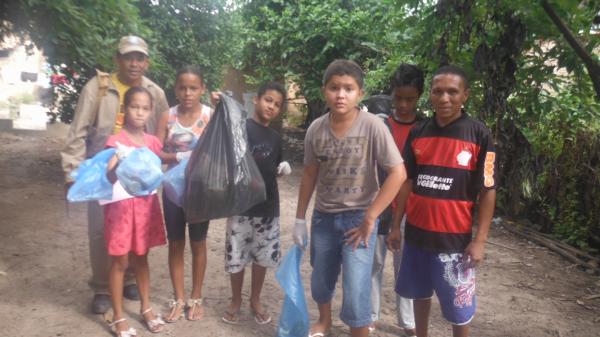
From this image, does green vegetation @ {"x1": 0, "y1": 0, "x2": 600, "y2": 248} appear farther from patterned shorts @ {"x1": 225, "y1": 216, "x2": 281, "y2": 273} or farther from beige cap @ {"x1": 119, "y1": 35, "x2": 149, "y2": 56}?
patterned shorts @ {"x1": 225, "y1": 216, "x2": 281, "y2": 273}

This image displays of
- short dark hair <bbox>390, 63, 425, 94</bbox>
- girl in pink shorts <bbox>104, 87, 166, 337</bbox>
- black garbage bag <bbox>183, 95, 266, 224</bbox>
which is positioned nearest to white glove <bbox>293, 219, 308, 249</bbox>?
black garbage bag <bbox>183, 95, 266, 224</bbox>

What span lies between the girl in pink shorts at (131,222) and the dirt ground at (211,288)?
18cm

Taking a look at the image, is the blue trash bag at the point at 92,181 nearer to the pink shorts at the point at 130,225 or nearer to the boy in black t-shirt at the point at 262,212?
the pink shorts at the point at 130,225

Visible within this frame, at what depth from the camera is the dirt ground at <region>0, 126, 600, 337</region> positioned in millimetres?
3121

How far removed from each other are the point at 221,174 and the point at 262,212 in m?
0.50

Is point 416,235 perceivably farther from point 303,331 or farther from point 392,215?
point 303,331

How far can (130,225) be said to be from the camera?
282cm

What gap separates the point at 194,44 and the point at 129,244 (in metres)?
5.25

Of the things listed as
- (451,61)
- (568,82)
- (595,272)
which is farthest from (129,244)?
(595,272)

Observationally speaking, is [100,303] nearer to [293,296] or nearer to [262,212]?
[262,212]

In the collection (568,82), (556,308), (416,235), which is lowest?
(556,308)

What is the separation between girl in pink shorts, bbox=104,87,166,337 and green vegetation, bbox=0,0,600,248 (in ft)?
3.48

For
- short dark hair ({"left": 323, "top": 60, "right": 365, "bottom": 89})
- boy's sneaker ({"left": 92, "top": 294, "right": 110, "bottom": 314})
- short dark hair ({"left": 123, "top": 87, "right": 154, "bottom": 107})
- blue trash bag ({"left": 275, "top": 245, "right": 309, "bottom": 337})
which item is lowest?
boy's sneaker ({"left": 92, "top": 294, "right": 110, "bottom": 314})

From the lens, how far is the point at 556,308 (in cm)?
383
